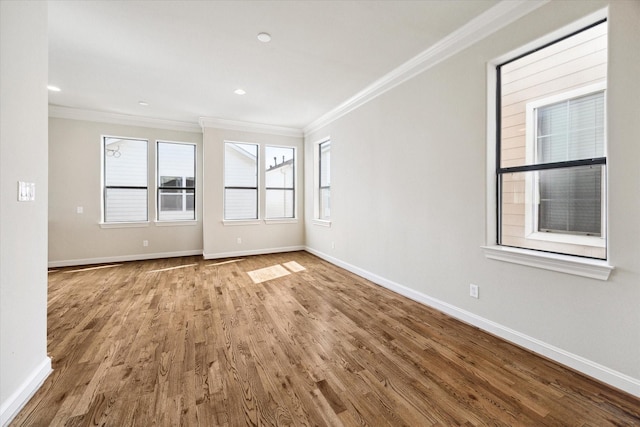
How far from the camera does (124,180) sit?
5.32 m

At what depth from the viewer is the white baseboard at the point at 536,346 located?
1688mm

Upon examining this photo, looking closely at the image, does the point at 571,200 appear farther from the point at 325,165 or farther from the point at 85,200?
the point at 85,200

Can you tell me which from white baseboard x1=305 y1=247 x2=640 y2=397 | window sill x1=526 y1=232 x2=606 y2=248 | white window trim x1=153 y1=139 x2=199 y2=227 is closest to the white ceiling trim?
window sill x1=526 y1=232 x2=606 y2=248

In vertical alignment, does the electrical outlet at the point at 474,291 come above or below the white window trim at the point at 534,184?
below

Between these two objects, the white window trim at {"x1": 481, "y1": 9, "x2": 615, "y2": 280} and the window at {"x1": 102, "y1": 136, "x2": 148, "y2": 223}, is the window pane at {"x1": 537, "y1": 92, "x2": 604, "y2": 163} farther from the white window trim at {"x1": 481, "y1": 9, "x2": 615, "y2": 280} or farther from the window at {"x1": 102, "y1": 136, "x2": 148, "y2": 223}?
the window at {"x1": 102, "y1": 136, "x2": 148, "y2": 223}

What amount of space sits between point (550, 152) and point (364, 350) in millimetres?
2257

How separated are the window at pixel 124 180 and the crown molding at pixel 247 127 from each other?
1.38m

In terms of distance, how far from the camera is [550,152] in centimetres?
227

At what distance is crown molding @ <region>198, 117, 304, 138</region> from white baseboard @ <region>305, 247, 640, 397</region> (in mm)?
4068

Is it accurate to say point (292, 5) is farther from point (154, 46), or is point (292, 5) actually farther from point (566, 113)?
point (566, 113)

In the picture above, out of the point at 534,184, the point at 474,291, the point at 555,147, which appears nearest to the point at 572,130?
the point at 555,147

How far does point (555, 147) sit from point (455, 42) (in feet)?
4.42

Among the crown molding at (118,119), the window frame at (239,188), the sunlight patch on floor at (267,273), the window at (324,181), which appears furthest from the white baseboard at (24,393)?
the crown molding at (118,119)

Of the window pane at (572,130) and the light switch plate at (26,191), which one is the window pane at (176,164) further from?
the window pane at (572,130)
